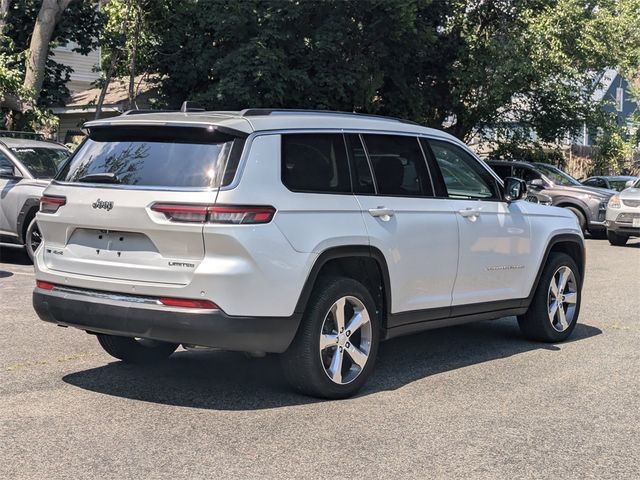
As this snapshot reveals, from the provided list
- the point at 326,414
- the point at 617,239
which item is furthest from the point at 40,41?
the point at 326,414

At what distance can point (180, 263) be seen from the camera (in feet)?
17.7

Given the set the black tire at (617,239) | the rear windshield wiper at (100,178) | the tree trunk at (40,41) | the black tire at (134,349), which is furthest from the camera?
the tree trunk at (40,41)

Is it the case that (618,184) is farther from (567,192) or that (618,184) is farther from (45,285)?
(45,285)

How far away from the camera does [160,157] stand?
5.67 meters

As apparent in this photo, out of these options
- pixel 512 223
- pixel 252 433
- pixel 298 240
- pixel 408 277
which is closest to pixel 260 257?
pixel 298 240

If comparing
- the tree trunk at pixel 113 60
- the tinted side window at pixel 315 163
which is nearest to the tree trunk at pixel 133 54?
the tree trunk at pixel 113 60

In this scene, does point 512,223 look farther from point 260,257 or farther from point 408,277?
point 260,257

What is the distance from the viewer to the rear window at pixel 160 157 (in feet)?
18.0

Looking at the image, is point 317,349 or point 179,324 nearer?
point 179,324

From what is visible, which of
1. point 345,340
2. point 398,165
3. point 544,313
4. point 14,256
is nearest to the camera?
point 345,340

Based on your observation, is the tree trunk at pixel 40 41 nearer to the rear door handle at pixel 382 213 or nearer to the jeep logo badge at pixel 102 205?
the jeep logo badge at pixel 102 205

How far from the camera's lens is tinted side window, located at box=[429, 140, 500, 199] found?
705 cm

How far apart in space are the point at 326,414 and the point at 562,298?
3382 millimetres

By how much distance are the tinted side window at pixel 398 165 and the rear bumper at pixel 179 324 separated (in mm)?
1403
